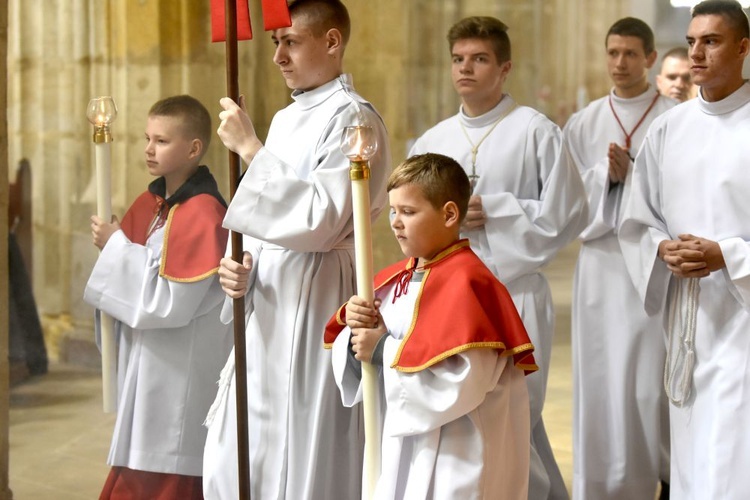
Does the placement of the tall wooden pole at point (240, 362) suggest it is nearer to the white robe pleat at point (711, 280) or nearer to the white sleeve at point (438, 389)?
the white sleeve at point (438, 389)

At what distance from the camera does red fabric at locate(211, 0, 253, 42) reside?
4.72 m

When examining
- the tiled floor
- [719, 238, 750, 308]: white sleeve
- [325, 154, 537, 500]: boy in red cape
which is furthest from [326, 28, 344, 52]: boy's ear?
the tiled floor

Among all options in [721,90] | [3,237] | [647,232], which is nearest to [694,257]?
[647,232]

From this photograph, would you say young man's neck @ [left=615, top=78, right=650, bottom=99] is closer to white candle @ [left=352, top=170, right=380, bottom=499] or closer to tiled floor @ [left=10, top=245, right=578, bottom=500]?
tiled floor @ [left=10, top=245, right=578, bottom=500]

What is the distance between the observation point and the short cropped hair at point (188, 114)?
17.5 ft

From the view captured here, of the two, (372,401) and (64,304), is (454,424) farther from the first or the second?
(64,304)

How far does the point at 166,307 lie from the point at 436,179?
5.06 ft

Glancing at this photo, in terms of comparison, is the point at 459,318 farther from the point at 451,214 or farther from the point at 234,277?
the point at 234,277

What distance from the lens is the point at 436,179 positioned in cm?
410

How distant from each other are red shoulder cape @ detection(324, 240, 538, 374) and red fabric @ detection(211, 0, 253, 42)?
1216 millimetres

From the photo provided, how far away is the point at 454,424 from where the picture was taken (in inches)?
160

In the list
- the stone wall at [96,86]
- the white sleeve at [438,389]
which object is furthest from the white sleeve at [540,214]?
the white sleeve at [438,389]

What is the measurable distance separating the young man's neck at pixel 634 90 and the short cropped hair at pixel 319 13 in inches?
94.0

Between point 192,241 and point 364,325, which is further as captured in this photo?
point 192,241
